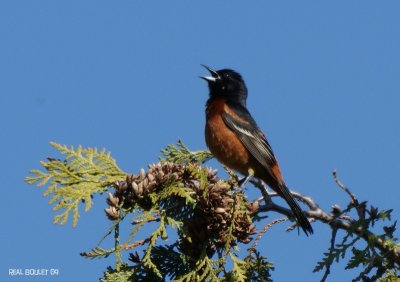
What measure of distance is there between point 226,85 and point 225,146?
4.00ft

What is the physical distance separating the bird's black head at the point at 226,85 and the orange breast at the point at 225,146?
70 centimetres

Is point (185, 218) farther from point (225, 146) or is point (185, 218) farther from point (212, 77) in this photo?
point (212, 77)

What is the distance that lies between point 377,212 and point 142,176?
4.25ft

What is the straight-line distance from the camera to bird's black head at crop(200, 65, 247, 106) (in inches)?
248

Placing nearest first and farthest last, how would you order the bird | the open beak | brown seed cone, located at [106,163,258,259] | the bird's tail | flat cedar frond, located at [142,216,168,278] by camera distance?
1. flat cedar frond, located at [142,216,168,278]
2. brown seed cone, located at [106,163,258,259]
3. the bird's tail
4. the bird
5. the open beak

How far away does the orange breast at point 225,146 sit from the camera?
5297 mm

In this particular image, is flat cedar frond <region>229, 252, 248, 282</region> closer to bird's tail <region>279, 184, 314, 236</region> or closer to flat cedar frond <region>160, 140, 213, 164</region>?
bird's tail <region>279, 184, 314, 236</region>

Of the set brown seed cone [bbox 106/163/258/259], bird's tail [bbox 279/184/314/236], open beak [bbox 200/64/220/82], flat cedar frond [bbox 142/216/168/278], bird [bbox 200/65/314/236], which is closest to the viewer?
flat cedar frond [bbox 142/216/168/278]

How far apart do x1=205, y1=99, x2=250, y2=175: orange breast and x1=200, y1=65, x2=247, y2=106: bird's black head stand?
2.30ft

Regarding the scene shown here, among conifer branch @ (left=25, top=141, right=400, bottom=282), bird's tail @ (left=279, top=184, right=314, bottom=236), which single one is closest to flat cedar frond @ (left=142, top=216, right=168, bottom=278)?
conifer branch @ (left=25, top=141, right=400, bottom=282)

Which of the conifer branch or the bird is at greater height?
the bird

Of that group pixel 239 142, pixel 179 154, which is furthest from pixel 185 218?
pixel 239 142

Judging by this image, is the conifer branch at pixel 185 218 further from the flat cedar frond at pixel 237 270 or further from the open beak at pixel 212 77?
the open beak at pixel 212 77

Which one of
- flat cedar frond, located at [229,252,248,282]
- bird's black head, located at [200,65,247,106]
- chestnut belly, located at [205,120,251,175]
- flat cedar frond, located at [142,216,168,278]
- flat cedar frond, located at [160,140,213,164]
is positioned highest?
bird's black head, located at [200,65,247,106]
